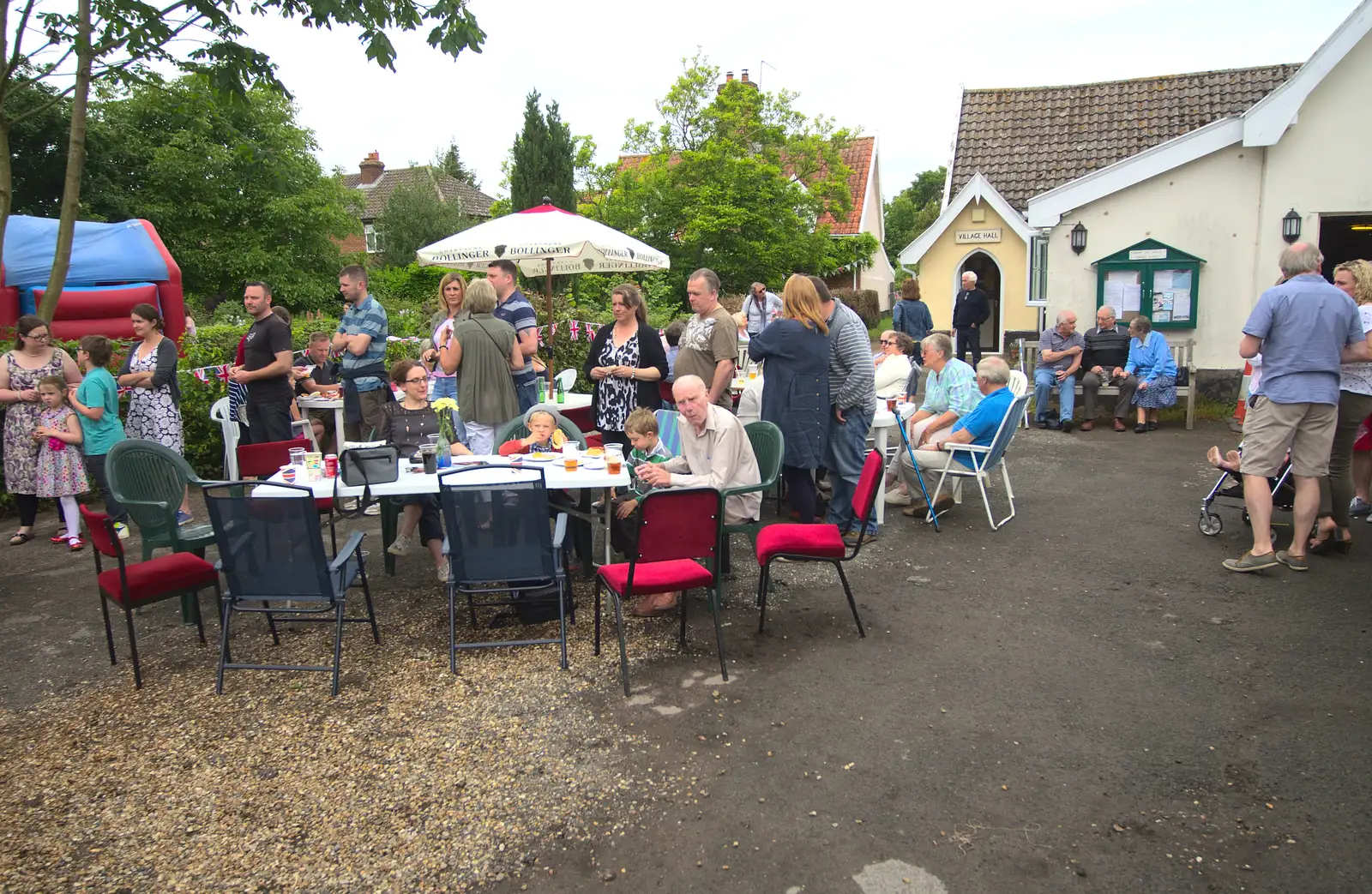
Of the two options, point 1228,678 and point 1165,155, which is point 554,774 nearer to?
point 1228,678

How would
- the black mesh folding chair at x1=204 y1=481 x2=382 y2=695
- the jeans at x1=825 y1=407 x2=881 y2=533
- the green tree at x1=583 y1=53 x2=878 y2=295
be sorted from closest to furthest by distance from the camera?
the black mesh folding chair at x1=204 y1=481 x2=382 y2=695 → the jeans at x1=825 y1=407 x2=881 y2=533 → the green tree at x1=583 y1=53 x2=878 y2=295

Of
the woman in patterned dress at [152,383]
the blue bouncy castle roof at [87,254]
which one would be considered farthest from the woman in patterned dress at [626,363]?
the blue bouncy castle roof at [87,254]

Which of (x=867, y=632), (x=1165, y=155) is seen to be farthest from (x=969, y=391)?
(x=1165, y=155)

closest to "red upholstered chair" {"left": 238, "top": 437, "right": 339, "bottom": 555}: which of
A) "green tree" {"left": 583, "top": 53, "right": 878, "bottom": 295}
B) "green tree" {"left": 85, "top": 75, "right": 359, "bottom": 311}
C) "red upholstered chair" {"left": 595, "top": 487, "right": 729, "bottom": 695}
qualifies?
"red upholstered chair" {"left": 595, "top": 487, "right": 729, "bottom": 695}

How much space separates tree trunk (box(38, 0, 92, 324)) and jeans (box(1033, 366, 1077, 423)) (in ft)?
32.8

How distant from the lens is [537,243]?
8.71 metres

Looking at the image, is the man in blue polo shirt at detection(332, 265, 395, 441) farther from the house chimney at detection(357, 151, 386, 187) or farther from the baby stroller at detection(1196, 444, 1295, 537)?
the house chimney at detection(357, 151, 386, 187)

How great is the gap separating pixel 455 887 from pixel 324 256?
117 ft

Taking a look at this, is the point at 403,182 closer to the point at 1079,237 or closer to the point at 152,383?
the point at 1079,237

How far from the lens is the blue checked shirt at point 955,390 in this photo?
281 inches

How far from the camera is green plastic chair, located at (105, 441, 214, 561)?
15.6 ft

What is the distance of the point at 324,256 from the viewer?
115ft

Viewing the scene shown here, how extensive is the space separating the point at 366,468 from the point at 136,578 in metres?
1.15

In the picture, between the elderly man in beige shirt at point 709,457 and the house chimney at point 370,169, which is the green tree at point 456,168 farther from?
the elderly man in beige shirt at point 709,457
